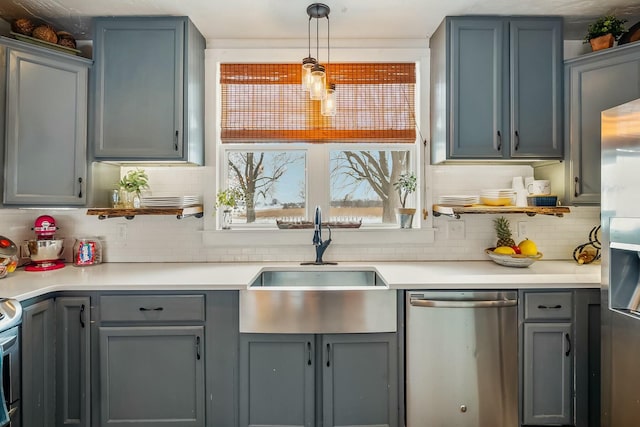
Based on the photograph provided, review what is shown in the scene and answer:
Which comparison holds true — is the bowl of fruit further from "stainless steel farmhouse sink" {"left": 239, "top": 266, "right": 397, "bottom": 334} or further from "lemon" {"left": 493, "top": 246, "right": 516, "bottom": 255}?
"stainless steel farmhouse sink" {"left": 239, "top": 266, "right": 397, "bottom": 334}

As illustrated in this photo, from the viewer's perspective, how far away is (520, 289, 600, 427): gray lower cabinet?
1906 millimetres

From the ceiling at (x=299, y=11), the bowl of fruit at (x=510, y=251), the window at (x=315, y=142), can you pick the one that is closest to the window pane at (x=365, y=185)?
the window at (x=315, y=142)

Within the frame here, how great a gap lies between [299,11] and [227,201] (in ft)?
4.30

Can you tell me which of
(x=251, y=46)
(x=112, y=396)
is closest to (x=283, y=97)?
(x=251, y=46)

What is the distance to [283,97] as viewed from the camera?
256cm

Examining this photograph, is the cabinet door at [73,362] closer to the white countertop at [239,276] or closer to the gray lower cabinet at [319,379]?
the white countertop at [239,276]

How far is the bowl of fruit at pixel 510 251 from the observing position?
228cm

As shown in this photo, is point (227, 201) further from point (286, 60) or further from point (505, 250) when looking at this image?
point (505, 250)

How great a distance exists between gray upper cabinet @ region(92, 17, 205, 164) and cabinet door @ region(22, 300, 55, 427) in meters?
0.97

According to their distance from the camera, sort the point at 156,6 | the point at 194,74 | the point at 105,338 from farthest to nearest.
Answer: the point at 194,74, the point at 156,6, the point at 105,338

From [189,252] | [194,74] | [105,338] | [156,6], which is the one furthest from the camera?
[189,252]

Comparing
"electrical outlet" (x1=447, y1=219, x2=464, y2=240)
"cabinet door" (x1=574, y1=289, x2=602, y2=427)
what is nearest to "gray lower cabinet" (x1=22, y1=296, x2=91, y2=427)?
"electrical outlet" (x1=447, y1=219, x2=464, y2=240)

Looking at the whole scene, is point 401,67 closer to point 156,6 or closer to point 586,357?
point 156,6

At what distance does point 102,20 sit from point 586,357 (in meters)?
3.45
